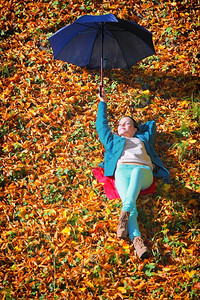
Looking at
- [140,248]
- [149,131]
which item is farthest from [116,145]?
[140,248]

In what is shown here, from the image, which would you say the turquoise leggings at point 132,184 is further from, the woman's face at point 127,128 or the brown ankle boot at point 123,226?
the woman's face at point 127,128

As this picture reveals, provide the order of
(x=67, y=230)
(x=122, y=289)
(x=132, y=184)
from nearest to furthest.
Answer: (x=122, y=289) → (x=132, y=184) → (x=67, y=230)

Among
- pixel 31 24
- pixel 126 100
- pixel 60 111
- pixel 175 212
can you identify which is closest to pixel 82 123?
pixel 60 111

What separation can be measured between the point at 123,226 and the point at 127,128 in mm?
1727

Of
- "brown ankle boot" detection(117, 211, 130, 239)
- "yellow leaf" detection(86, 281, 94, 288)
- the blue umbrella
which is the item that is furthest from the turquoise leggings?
the blue umbrella

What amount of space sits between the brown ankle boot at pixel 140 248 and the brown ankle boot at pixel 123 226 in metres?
0.16

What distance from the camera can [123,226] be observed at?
4.20m

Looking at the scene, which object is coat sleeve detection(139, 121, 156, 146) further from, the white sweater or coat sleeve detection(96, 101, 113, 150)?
coat sleeve detection(96, 101, 113, 150)

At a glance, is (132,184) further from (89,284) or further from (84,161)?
(89,284)

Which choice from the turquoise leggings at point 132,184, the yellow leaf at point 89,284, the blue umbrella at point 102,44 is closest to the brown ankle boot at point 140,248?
the turquoise leggings at point 132,184

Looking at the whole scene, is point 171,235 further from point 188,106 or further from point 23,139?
point 23,139

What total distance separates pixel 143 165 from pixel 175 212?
→ 2.72ft

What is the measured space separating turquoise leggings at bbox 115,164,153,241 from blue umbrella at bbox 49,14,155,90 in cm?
208

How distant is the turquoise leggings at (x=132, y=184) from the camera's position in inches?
171
